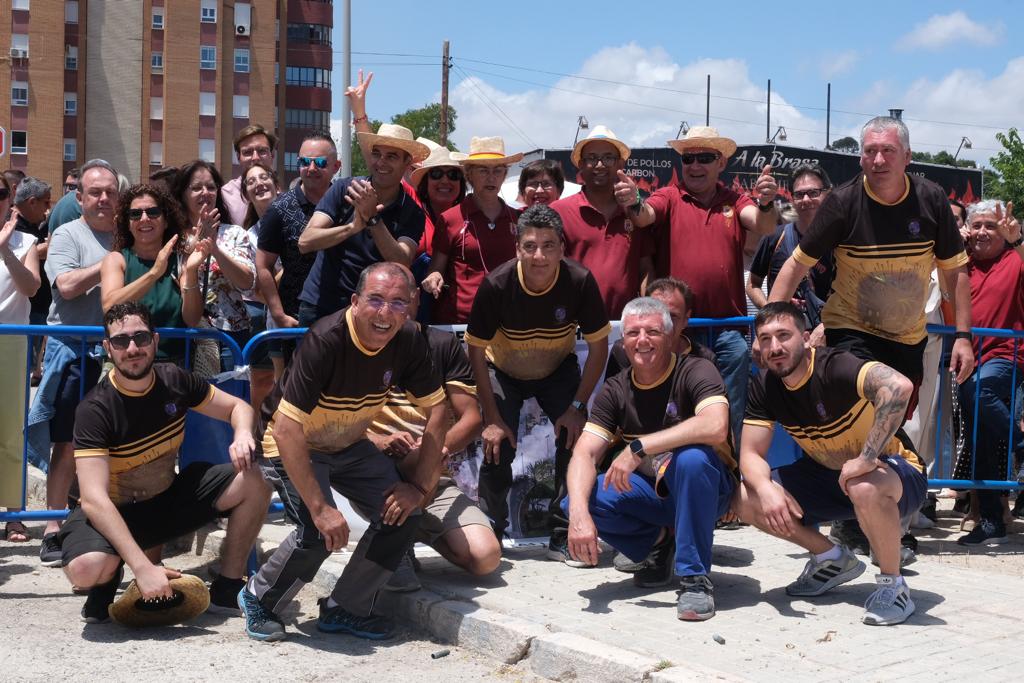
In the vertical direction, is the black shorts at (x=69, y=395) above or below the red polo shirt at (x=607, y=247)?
below

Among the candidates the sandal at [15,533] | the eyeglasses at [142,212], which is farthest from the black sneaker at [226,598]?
the eyeglasses at [142,212]

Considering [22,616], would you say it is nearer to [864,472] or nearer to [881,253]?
[864,472]

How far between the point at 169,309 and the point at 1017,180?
29.8 metres

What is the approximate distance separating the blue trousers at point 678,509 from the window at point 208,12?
65.4 meters

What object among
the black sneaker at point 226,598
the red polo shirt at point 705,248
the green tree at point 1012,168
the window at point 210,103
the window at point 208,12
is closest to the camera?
the black sneaker at point 226,598

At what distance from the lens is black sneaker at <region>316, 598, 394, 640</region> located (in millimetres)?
5508

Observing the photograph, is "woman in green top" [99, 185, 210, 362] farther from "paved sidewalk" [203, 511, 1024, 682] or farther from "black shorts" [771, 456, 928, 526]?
"black shorts" [771, 456, 928, 526]

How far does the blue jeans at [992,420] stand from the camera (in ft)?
23.2

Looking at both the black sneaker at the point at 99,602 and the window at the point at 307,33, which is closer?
the black sneaker at the point at 99,602

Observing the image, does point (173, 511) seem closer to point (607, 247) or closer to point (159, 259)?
point (159, 259)

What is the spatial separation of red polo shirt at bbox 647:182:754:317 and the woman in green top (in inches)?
109

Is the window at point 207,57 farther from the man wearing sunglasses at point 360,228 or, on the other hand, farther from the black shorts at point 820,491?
the black shorts at point 820,491

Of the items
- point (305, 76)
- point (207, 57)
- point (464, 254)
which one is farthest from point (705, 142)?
point (305, 76)

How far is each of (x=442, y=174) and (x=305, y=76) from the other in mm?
70317
